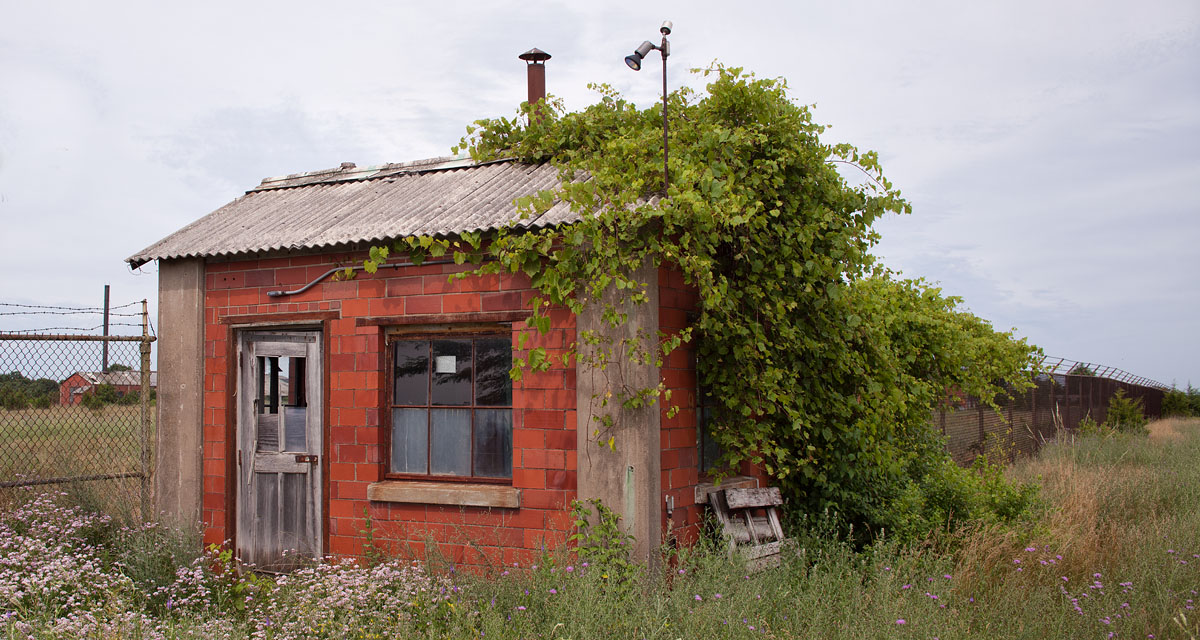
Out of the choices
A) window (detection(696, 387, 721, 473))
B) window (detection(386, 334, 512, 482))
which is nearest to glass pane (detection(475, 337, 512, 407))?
window (detection(386, 334, 512, 482))

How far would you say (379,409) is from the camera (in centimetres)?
731

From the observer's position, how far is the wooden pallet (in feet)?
22.8

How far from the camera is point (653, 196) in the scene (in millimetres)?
6672

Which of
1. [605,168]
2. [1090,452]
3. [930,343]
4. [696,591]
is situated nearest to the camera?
[696,591]

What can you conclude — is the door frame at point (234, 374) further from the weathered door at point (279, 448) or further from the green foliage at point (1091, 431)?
the green foliage at point (1091, 431)

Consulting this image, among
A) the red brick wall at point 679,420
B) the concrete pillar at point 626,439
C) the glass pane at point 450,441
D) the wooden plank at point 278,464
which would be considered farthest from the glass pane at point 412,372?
the red brick wall at point 679,420

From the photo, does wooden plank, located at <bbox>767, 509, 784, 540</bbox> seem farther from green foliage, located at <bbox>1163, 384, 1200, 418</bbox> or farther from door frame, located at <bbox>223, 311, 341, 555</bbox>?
green foliage, located at <bbox>1163, 384, 1200, 418</bbox>

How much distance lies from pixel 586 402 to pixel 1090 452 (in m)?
10.9

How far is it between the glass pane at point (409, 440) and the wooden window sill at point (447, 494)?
138mm

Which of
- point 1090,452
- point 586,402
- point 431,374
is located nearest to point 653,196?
point 586,402

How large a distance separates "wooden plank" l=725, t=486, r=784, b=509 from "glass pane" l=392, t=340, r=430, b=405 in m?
2.57

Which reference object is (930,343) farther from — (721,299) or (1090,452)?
(1090,452)

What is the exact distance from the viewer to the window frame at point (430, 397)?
6.94 meters

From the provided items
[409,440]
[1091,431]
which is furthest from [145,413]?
[1091,431]
